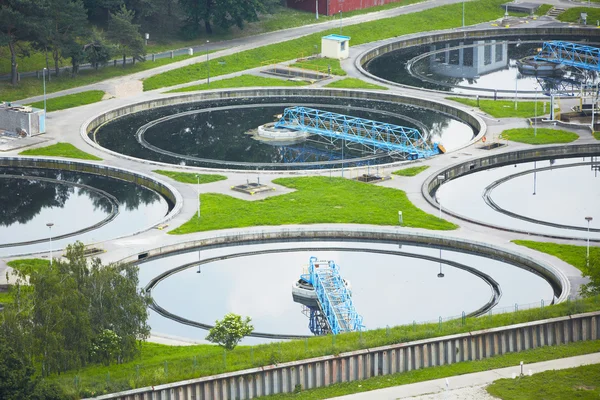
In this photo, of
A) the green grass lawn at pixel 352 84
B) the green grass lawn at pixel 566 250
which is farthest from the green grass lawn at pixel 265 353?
the green grass lawn at pixel 352 84

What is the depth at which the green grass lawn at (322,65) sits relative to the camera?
158738 mm

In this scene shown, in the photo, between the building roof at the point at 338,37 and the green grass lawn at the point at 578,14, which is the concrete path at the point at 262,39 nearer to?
the green grass lawn at the point at 578,14

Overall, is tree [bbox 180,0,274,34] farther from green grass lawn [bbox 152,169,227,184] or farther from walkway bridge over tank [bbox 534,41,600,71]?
green grass lawn [bbox 152,169,227,184]

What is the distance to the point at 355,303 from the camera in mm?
88312

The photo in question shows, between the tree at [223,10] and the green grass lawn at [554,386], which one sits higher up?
the tree at [223,10]

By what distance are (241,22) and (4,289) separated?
8586 centimetres

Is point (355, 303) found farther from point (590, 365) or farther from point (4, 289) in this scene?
point (4, 289)

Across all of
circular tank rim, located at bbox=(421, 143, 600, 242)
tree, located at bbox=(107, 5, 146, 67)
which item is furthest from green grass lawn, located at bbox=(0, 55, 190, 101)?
circular tank rim, located at bbox=(421, 143, 600, 242)

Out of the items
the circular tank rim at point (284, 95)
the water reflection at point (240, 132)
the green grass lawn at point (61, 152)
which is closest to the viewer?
the green grass lawn at point (61, 152)

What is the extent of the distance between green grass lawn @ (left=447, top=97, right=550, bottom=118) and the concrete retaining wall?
59214mm

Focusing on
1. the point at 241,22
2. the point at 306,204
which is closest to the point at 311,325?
the point at 306,204

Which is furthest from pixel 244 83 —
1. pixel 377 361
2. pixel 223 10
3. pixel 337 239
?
pixel 377 361

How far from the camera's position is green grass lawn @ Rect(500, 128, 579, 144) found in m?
127

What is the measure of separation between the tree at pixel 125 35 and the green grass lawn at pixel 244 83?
790cm
